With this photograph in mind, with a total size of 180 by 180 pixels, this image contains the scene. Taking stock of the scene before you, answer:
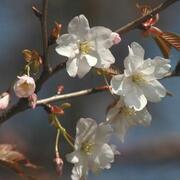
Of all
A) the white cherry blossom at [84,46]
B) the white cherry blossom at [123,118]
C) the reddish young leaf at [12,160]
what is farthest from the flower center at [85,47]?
the reddish young leaf at [12,160]

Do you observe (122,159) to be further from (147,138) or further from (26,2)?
(26,2)

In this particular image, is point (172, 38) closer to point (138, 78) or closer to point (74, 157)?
point (138, 78)

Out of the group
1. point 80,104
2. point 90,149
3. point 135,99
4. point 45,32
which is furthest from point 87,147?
point 80,104

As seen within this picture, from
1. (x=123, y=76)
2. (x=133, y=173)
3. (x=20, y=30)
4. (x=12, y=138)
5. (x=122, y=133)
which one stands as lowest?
(x=133, y=173)

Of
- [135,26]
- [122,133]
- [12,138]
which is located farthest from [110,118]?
[12,138]

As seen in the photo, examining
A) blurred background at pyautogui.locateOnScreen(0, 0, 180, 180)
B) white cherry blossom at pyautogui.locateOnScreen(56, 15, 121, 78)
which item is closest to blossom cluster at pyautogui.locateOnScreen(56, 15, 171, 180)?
white cherry blossom at pyautogui.locateOnScreen(56, 15, 121, 78)

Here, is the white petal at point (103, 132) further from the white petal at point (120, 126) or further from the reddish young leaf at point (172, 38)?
the reddish young leaf at point (172, 38)
